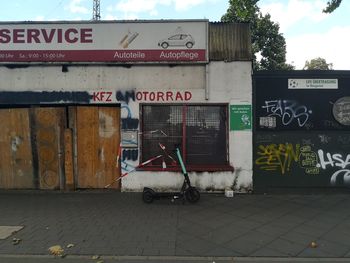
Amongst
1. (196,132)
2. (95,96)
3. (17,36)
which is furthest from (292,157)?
(17,36)

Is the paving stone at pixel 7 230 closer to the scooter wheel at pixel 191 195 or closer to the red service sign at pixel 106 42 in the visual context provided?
the scooter wheel at pixel 191 195

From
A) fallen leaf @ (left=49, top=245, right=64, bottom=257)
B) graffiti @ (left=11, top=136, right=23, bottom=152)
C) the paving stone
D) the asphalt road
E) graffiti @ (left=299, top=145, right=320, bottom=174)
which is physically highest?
graffiti @ (left=11, top=136, right=23, bottom=152)

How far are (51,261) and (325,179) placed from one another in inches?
263

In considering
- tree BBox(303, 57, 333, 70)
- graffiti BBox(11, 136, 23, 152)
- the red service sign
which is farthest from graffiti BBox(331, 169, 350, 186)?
tree BBox(303, 57, 333, 70)

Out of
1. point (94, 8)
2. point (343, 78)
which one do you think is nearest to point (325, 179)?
point (343, 78)

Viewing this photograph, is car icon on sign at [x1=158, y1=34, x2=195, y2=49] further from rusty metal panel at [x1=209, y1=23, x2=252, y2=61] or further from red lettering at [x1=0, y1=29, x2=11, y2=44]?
red lettering at [x1=0, y1=29, x2=11, y2=44]

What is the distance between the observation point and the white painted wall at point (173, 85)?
9711 millimetres

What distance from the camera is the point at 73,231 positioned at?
6863mm

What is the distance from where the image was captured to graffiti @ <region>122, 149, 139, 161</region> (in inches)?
387

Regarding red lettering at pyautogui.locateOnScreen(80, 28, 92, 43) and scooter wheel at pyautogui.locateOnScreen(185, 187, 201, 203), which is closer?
scooter wheel at pyautogui.locateOnScreen(185, 187, 201, 203)

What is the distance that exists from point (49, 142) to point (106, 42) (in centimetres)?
280

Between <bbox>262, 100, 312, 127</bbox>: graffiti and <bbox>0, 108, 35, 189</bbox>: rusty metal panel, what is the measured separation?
229 inches

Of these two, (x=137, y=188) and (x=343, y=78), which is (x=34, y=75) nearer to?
(x=137, y=188)

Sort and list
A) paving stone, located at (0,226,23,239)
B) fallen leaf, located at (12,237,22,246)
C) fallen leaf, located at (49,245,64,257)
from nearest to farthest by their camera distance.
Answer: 1. fallen leaf, located at (49,245,64,257)
2. fallen leaf, located at (12,237,22,246)
3. paving stone, located at (0,226,23,239)
